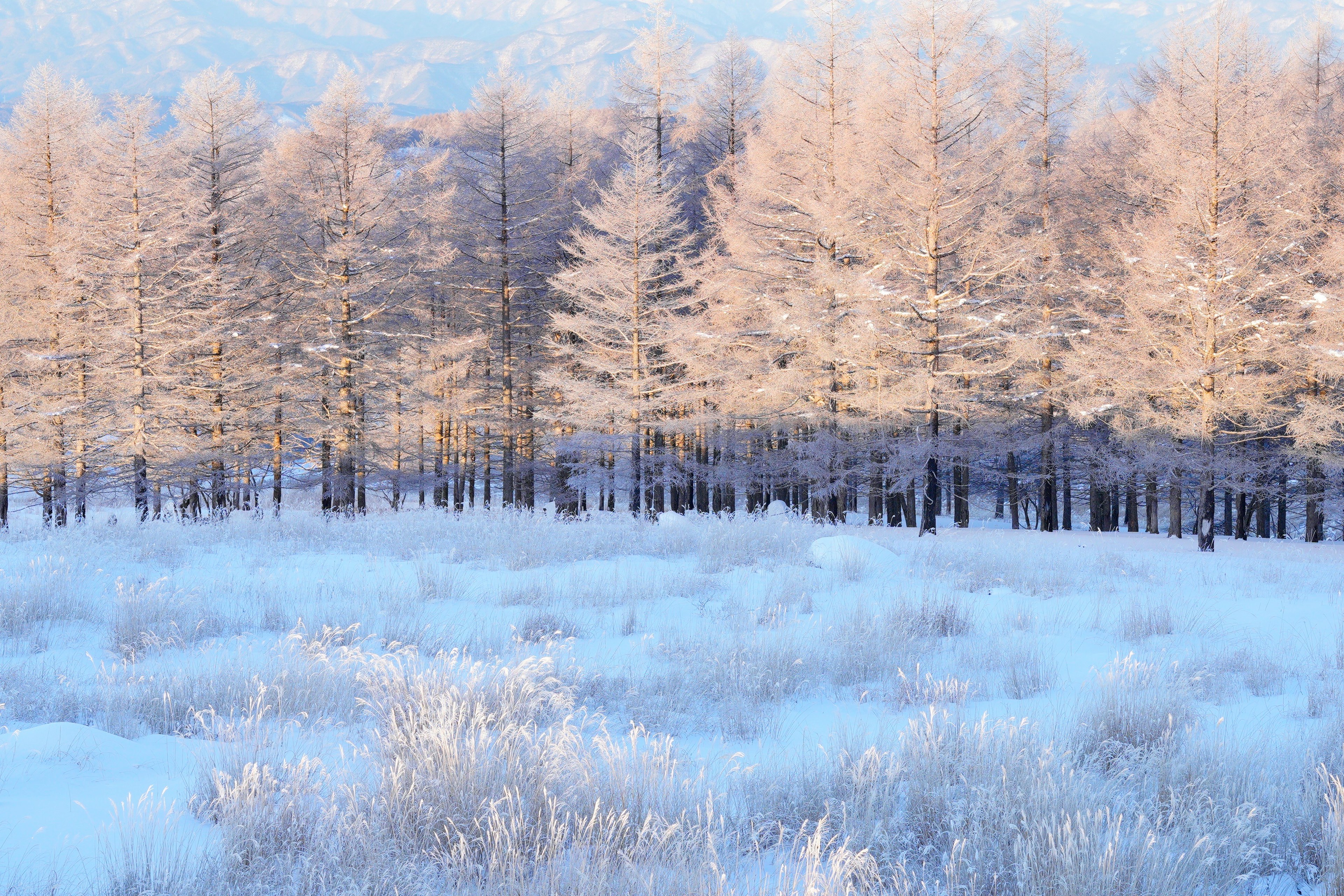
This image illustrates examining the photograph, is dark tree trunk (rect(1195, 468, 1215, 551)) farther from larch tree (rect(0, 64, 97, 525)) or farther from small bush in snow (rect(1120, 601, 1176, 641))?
larch tree (rect(0, 64, 97, 525))

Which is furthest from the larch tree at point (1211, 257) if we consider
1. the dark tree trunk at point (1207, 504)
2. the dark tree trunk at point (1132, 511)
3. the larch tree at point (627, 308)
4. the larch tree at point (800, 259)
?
the larch tree at point (627, 308)

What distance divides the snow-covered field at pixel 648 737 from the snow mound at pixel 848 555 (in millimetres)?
1205

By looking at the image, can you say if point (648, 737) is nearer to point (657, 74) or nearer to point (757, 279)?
point (757, 279)

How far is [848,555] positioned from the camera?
9.27 metres

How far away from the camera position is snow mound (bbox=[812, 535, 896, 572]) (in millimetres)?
8992

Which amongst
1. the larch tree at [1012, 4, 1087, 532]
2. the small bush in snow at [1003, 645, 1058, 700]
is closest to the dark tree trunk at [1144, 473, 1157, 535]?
the larch tree at [1012, 4, 1087, 532]

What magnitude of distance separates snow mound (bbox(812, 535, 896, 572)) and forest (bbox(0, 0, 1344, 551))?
1017 centimetres

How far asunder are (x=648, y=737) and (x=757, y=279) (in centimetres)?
2103

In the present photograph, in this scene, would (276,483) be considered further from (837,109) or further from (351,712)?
(351,712)

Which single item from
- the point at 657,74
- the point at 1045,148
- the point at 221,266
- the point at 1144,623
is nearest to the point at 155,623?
the point at 1144,623

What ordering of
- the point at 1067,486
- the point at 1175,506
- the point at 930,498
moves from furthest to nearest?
the point at 1067,486 < the point at 1175,506 < the point at 930,498

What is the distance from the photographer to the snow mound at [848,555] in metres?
8.99

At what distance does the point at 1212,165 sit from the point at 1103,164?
5.20 meters

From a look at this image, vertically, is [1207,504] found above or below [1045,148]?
below
